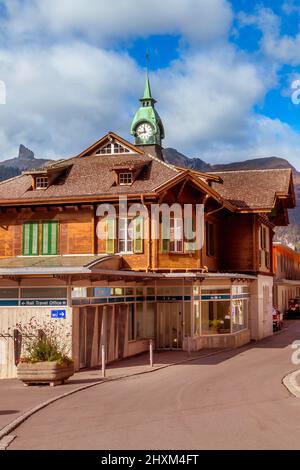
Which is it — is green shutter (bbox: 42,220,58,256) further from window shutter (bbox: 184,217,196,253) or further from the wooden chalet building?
window shutter (bbox: 184,217,196,253)

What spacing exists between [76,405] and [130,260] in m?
14.9

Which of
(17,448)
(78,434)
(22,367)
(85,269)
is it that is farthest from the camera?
(85,269)

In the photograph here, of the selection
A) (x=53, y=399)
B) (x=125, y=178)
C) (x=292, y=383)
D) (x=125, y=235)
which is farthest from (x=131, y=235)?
(x=53, y=399)

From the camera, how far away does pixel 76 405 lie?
16109 millimetres

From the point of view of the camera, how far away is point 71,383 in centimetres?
2025

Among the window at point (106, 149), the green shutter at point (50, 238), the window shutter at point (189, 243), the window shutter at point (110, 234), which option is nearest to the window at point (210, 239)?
the window shutter at point (189, 243)

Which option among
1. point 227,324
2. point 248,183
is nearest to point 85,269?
point 227,324

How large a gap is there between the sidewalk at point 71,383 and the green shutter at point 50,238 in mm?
6673

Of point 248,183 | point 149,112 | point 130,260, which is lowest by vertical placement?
point 130,260

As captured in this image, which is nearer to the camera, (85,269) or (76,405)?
(76,405)

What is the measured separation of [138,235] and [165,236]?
1.21m

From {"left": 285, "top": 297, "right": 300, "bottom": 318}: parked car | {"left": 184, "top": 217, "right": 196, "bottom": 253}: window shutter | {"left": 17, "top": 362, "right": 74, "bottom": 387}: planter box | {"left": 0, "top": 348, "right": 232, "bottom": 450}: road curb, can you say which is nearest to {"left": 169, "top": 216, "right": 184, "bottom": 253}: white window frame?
{"left": 184, "top": 217, "right": 196, "bottom": 253}: window shutter

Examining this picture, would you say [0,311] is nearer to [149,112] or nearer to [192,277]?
[192,277]

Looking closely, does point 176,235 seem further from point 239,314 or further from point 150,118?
point 150,118
